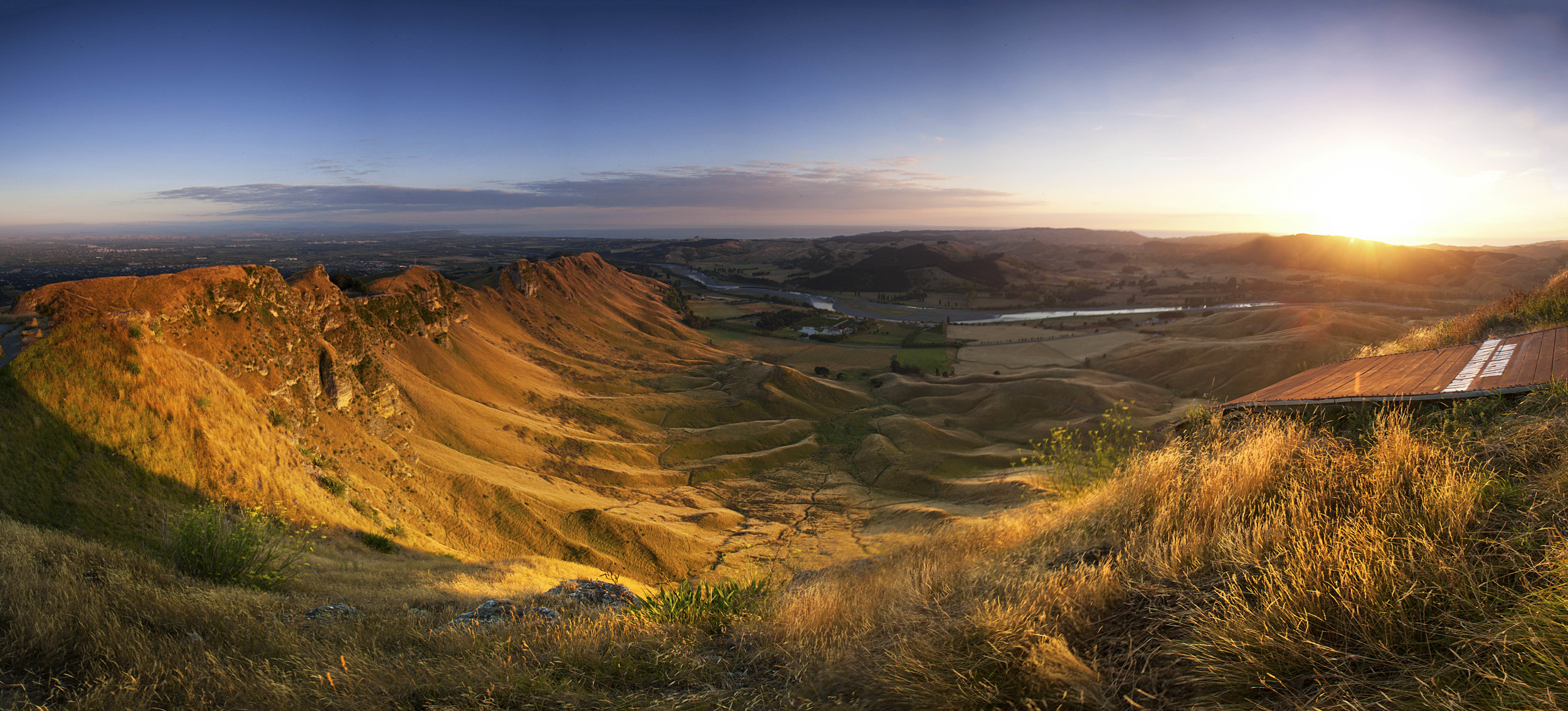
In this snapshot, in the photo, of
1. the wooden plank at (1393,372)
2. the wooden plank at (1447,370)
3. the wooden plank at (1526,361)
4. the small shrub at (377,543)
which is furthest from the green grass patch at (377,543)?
the wooden plank at (1526,361)

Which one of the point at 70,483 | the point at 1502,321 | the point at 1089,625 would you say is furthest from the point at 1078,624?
the point at 1502,321

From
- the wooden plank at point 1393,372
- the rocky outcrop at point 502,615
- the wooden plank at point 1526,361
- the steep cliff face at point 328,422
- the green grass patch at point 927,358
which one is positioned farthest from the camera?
the green grass patch at point 927,358

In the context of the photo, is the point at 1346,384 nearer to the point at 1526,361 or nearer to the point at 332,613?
the point at 1526,361

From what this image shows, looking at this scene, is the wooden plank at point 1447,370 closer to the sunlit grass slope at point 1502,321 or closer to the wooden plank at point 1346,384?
the wooden plank at point 1346,384

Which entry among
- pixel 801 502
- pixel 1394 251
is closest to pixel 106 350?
pixel 801 502

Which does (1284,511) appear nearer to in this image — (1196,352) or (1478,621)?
(1478,621)

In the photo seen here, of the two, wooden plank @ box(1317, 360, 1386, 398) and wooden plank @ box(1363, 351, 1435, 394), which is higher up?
wooden plank @ box(1363, 351, 1435, 394)

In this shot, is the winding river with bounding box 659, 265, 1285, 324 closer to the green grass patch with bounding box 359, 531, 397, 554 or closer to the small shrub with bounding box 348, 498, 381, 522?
the small shrub with bounding box 348, 498, 381, 522

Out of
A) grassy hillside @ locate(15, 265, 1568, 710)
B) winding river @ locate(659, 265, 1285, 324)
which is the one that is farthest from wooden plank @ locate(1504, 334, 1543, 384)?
winding river @ locate(659, 265, 1285, 324)
